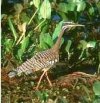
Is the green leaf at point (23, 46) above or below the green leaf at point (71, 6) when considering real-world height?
below

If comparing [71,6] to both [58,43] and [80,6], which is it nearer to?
[80,6]

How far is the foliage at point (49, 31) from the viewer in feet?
22.5

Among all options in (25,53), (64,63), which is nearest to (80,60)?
(64,63)

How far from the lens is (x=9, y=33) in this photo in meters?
7.67

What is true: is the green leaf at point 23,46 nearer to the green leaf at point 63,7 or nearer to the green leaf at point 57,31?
the green leaf at point 57,31

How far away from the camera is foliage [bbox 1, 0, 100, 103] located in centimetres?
685

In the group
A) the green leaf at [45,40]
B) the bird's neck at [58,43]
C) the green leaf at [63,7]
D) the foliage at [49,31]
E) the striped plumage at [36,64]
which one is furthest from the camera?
the green leaf at [63,7]

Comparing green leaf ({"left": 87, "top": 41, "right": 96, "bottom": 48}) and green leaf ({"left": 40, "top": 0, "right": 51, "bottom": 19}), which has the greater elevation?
green leaf ({"left": 40, "top": 0, "right": 51, "bottom": 19})

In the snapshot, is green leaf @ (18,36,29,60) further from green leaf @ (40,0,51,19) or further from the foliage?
green leaf @ (40,0,51,19)

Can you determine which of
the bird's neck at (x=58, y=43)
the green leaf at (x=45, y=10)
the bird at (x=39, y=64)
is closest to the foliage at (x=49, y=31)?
the green leaf at (x=45, y=10)

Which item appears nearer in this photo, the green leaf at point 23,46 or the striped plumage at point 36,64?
the striped plumage at point 36,64

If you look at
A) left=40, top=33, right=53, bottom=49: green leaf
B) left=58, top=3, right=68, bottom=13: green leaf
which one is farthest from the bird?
left=58, top=3, right=68, bottom=13: green leaf

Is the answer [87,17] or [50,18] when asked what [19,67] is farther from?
[87,17]

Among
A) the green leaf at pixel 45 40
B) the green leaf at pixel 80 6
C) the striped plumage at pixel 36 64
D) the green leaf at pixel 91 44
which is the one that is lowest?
the striped plumage at pixel 36 64
